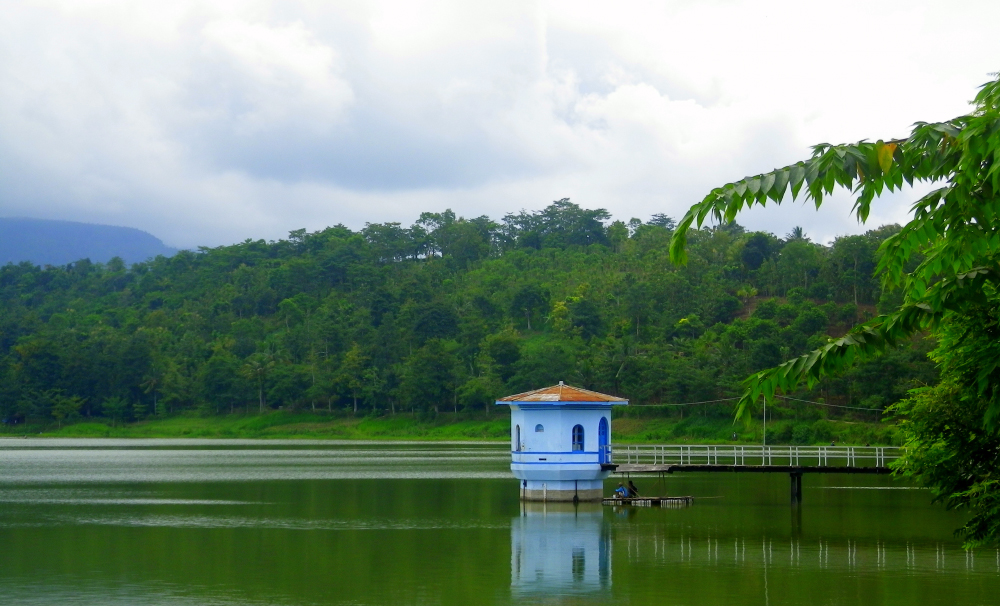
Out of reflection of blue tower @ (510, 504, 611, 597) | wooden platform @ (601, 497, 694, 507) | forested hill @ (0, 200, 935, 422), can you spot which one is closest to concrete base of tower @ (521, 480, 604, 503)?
reflection of blue tower @ (510, 504, 611, 597)

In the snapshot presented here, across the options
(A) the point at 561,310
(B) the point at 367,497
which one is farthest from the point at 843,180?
(A) the point at 561,310

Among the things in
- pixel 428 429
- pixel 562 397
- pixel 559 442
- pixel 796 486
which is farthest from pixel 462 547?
pixel 428 429

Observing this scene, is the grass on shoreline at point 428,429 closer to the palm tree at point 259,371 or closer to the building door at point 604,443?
the palm tree at point 259,371

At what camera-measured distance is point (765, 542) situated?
28.0 meters

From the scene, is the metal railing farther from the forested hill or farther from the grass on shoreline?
the forested hill

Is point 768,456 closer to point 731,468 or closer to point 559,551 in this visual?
point 731,468

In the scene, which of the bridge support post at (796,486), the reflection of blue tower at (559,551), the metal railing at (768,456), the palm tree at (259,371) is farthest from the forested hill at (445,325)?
the reflection of blue tower at (559,551)

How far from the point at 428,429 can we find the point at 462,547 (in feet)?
259

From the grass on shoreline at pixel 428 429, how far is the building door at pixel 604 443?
39.8 meters

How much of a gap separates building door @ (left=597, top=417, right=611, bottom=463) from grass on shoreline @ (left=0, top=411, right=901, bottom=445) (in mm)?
39786

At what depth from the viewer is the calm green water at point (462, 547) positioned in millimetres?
20812

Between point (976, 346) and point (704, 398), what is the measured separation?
254 feet

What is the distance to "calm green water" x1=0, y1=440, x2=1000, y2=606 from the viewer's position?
68.3ft

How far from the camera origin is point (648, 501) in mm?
36344
